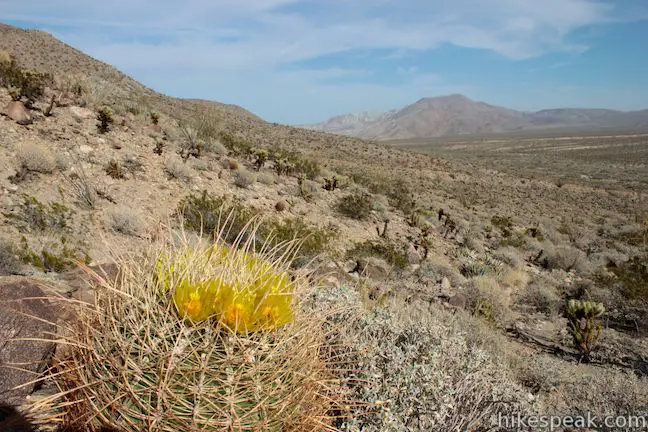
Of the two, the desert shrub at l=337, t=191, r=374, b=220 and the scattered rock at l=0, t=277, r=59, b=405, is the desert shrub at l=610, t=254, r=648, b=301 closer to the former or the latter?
the desert shrub at l=337, t=191, r=374, b=220

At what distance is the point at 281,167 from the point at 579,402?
11.6 meters

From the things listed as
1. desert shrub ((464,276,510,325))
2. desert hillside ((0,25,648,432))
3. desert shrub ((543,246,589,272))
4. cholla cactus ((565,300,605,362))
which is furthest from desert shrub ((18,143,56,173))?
desert shrub ((543,246,589,272))

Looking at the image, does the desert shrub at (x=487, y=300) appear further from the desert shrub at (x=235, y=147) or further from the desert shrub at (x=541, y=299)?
the desert shrub at (x=235, y=147)

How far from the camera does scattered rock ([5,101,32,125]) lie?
916 cm

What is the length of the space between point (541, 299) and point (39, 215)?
398 inches

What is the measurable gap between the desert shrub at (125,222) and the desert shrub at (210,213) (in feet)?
2.59

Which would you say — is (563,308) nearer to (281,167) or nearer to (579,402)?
(579,402)

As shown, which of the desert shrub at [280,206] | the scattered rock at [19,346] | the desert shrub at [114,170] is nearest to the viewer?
the scattered rock at [19,346]

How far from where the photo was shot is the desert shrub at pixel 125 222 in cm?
750

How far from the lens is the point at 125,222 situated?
298 inches

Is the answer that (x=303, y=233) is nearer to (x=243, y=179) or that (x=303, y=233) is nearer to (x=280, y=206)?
(x=280, y=206)

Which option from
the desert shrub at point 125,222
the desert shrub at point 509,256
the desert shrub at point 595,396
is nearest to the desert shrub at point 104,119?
the desert shrub at point 125,222

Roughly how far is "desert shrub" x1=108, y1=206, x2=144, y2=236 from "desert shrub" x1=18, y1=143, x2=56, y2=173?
1.69 metres

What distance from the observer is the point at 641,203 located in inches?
1152
